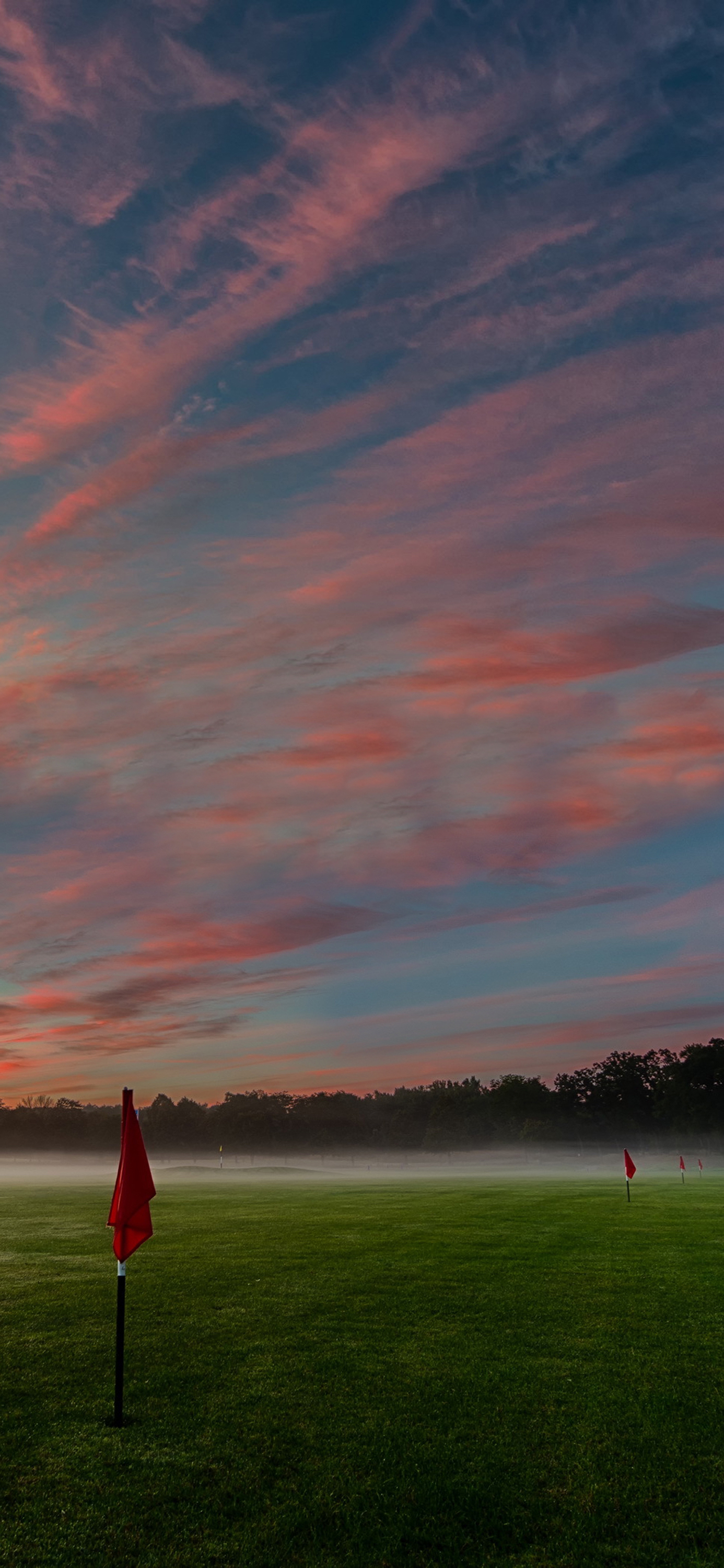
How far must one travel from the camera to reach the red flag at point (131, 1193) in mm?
10992

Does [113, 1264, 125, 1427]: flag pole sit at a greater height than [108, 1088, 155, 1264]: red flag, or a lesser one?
lesser

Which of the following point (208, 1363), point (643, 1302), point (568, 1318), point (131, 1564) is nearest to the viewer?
point (131, 1564)

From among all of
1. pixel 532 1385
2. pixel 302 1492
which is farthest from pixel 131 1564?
pixel 532 1385

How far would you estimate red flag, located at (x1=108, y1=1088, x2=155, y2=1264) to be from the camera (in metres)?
11.0

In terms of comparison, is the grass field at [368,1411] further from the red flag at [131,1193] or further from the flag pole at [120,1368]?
the red flag at [131,1193]

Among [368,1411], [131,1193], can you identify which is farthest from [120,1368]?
[368,1411]

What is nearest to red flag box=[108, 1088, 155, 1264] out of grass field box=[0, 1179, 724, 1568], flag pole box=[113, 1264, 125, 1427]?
flag pole box=[113, 1264, 125, 1427]

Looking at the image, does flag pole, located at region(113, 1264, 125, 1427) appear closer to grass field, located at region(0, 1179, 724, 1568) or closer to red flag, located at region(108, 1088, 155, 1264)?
grass field, located at region(0, 1179, 724, 1568)

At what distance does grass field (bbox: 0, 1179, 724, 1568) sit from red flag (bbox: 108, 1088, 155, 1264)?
2011 mm

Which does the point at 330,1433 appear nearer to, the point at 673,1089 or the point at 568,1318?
the point at 568,1318

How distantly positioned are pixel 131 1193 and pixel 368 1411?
12.9 ft

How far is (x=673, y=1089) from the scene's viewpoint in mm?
175250

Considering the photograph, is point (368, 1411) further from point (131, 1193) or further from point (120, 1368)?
point (131, 1193)

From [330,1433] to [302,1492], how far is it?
4.85 ft
